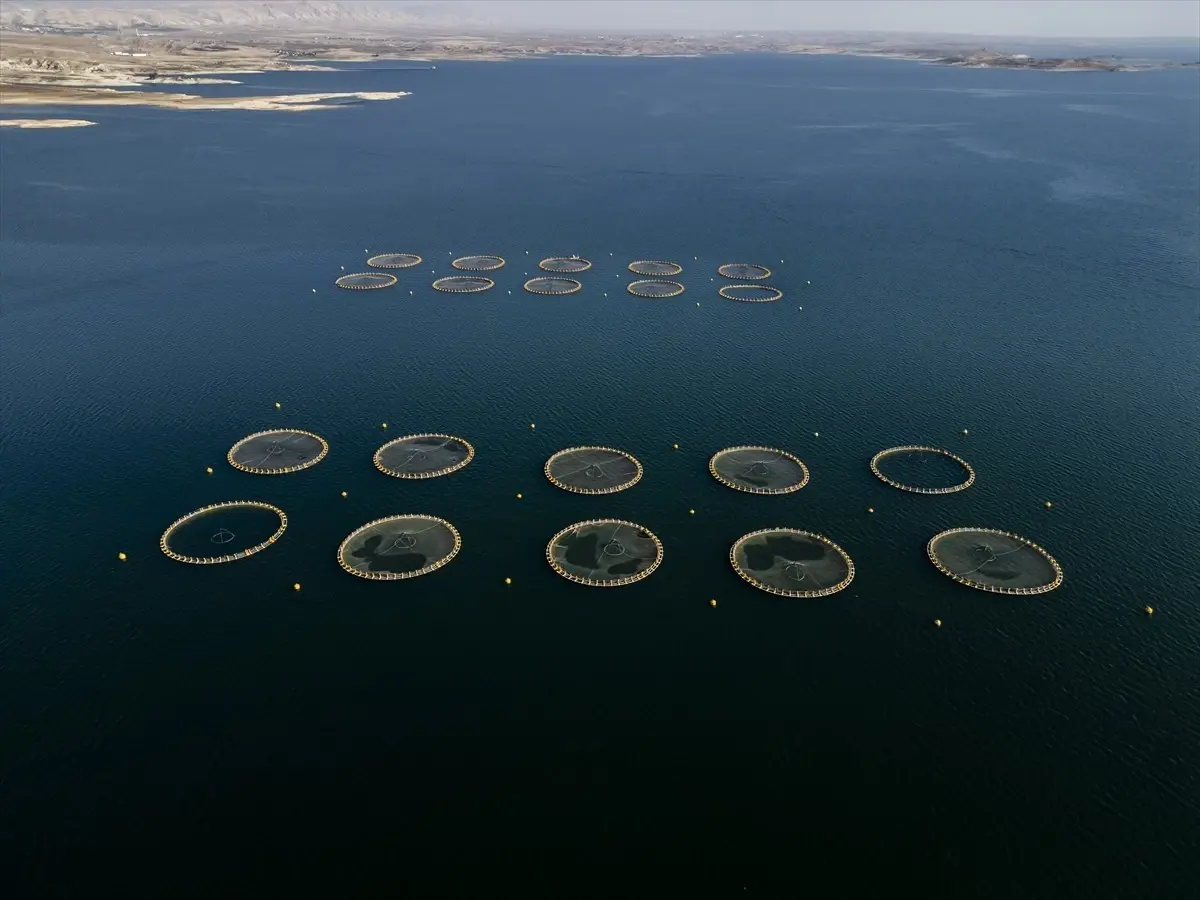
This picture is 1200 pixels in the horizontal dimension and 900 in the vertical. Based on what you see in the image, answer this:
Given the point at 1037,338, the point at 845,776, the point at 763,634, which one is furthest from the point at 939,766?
the point at 1037,338

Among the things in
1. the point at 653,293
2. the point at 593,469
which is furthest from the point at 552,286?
the point at 593,469

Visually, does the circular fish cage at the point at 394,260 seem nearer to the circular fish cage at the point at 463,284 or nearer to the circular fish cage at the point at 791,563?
the circular fish cage at the point at 463,284

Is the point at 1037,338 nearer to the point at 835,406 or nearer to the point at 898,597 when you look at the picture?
the point at 835,406

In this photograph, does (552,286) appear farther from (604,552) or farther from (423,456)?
(604,552)

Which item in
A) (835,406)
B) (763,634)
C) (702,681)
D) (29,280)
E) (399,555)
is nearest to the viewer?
(702,681)

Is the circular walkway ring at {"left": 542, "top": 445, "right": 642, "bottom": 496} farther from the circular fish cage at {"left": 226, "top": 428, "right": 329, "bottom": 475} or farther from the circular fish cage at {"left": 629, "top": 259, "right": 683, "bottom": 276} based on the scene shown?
the circular fish cage at {"left": 629, "top": 259, "right": 683, "bottom": 276}

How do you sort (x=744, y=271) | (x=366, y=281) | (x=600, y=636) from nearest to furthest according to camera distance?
(x=600, y=636)
(x=366, y=281)
(x=744, y=271)

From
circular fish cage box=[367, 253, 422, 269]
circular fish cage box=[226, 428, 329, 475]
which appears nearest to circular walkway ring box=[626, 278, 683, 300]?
circular fish cage box=[367, 253, 422, 269]
